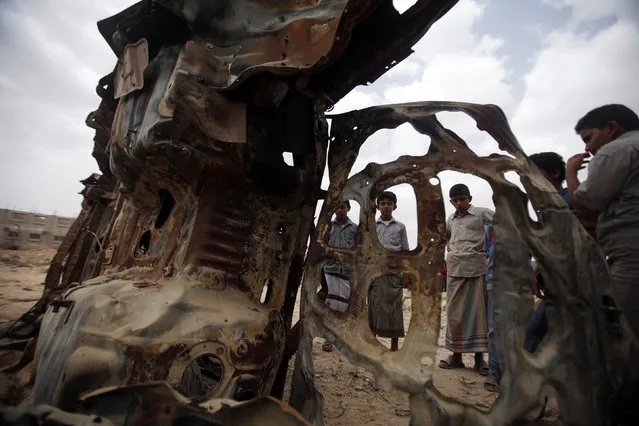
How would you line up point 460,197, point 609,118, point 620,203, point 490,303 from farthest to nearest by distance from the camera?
point 460,197
point 490,303
point 609,118
point 620,203

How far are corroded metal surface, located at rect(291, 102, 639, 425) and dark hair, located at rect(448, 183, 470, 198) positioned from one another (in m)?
2.10

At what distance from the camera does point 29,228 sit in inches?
629

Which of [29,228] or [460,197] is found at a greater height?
[460,197]

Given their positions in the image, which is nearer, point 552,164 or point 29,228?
point 552,164

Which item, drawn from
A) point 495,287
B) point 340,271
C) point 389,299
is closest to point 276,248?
point 495,287

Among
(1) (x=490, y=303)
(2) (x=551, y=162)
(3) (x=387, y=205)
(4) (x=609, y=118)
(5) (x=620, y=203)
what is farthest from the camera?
(3) (x=387, y=205)

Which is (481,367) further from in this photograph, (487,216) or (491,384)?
(487,216)

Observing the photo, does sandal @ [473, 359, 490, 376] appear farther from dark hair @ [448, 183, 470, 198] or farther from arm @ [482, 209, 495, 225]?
dark hair @ [448, 183, 470, 198]

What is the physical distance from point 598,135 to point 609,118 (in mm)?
104

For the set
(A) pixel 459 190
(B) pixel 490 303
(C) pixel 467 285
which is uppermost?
(A) pixel 459 190

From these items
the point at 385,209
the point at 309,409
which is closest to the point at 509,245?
the point at 309,409

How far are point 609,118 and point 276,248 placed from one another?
6.77ft

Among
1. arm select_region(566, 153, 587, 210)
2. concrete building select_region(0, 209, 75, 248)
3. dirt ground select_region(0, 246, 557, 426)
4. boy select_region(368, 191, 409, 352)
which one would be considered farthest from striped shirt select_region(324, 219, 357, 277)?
concrete building select_region(0, 209, 75, 248)

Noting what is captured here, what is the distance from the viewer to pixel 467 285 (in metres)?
3.90
